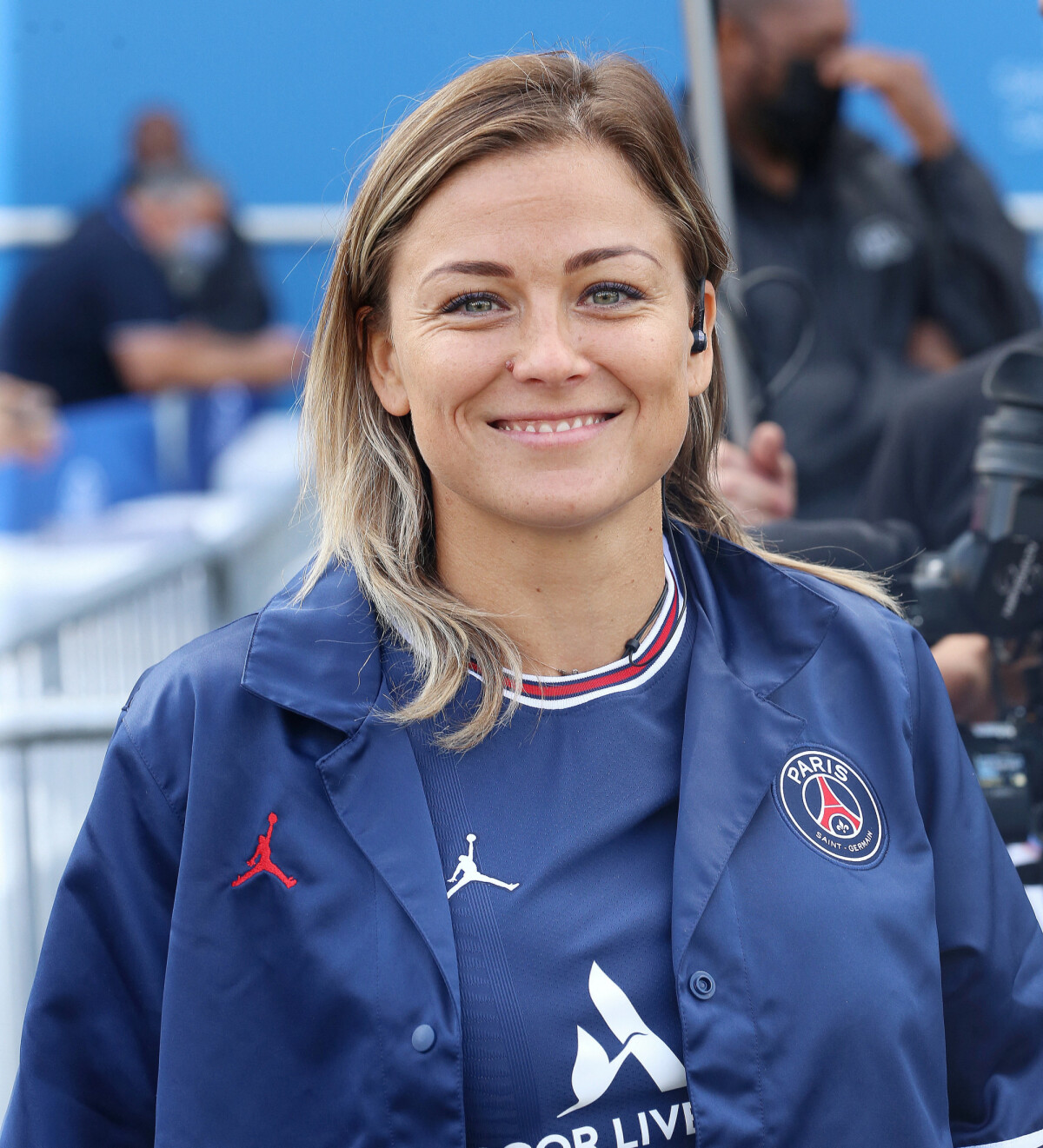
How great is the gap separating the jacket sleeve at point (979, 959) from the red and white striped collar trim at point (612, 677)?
29cm

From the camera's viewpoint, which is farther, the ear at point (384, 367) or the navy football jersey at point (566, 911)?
the ear at point (384, 367)

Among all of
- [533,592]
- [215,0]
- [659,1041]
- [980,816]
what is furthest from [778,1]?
[659,1041]

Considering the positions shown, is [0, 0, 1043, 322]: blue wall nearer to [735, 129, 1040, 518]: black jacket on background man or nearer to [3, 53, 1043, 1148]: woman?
[735, 129, 1040, 518]: black jacket on background man

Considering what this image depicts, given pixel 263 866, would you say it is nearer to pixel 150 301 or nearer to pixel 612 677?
pixel 612 677

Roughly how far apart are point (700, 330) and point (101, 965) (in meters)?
0.96

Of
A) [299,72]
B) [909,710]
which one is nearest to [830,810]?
[909,710]

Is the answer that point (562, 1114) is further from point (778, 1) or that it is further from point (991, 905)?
point (778, 1)

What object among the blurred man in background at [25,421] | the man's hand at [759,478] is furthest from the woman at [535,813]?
the blurred man in background at [25,421]

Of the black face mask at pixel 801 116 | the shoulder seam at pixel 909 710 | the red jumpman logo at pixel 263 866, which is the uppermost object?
the black face mask at pixel 801 116

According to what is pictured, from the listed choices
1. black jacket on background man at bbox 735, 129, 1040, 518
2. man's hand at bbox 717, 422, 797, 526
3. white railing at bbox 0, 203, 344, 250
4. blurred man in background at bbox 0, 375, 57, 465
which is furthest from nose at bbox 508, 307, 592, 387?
blurred man in background at bbox 0, 375, 57, 465

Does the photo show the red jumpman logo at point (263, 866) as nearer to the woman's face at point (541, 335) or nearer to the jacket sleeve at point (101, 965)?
the jacket sleeve at point (101, 965)

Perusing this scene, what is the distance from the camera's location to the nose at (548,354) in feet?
4.13

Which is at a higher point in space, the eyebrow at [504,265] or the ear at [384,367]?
the eyebrow at [504,265]

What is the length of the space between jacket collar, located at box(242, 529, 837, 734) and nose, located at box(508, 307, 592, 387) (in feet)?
1.15
